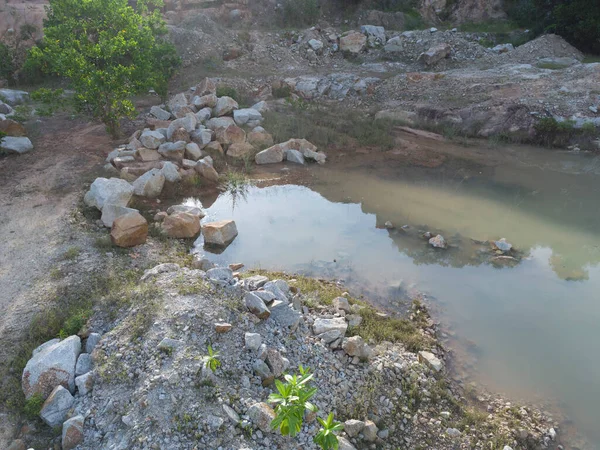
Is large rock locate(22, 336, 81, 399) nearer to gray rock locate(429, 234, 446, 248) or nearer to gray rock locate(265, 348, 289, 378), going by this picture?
gray rock locate(265, 348, 289, 378)

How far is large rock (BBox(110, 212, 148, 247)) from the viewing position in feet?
24.0

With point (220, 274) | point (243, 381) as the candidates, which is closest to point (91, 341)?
point (220, 274)

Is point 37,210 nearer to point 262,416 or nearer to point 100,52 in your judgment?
point 100,52

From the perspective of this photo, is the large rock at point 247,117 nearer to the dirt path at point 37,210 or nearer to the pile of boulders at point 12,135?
the dirt path at point 37,210

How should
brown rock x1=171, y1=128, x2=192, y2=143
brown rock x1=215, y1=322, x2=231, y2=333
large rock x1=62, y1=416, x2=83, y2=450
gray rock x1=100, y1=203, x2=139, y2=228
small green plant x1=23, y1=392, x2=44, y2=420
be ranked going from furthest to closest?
brown rock x1=171, y1=128, x2=192, y2=143, gray rock x1=100, y1=203, x2=139, y2=228, brown rock x1=215, y1=322, x2=231, y2=333, small green plant x1=23, y1=392, x2=44, y2=420, large rock x1=62, y1=416, x2=83, y2=450

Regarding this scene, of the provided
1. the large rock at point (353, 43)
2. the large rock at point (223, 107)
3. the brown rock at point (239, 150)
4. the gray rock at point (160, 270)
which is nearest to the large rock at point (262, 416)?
the gray rock at point (160, 270)

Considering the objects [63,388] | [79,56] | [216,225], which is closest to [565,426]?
[63,388]

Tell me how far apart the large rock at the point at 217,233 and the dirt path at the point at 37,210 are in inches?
88.5

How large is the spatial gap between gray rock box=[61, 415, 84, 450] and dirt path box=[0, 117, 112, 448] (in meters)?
0.66

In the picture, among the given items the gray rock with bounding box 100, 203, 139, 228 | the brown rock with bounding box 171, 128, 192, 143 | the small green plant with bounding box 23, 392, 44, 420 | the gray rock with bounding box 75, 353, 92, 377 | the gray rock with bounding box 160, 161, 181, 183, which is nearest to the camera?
the small green plant with bounding box 23, 392, 44, 420

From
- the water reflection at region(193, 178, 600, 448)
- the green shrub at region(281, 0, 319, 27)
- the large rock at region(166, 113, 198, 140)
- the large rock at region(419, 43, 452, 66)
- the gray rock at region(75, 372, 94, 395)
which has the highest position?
the green shrub at region(281, 0, 319, 27)

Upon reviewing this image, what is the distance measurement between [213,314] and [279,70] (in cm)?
1711

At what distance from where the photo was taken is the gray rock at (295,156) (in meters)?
12.1

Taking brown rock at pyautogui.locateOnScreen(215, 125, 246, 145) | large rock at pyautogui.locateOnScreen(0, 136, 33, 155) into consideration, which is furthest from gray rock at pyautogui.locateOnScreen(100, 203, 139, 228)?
brown rock at pyautogui.locateOnScreen(215, 125, 246, 145)
